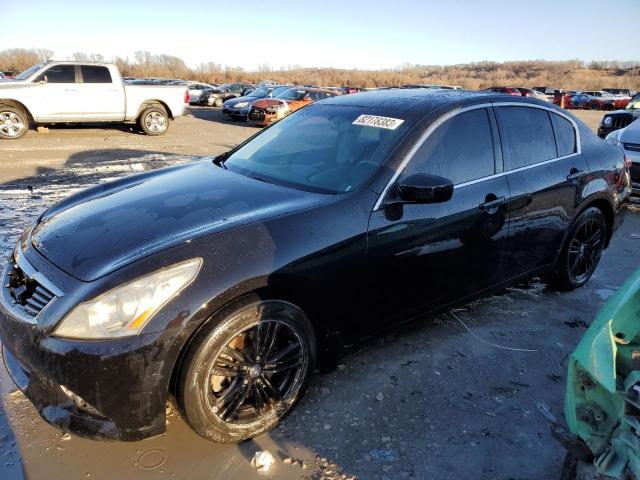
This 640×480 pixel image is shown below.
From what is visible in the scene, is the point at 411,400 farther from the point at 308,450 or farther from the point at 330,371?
the point at 308,450

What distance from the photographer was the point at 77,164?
9.88 meters

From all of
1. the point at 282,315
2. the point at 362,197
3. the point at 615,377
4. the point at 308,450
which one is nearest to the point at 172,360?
the point at 282,315

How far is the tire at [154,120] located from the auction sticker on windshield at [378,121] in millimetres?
12675

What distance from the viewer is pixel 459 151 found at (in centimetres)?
320

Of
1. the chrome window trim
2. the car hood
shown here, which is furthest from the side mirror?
the car hood

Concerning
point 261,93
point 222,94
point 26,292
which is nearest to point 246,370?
point 26,292

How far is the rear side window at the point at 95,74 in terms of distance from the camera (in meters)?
13.4

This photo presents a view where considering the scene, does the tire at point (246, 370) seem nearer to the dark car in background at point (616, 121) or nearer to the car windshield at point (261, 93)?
the dark car in background at point (616, 121)

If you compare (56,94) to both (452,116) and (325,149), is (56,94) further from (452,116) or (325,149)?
(452,116)

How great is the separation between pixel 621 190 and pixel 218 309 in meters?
4.03

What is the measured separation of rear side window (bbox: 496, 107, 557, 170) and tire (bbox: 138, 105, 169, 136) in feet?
42.3

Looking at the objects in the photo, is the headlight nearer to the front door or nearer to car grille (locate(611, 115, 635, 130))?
the front door

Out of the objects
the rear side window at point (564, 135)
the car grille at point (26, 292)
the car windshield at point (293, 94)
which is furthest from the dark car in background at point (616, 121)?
the car grille at point (26, 292)

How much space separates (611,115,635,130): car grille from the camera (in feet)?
36.3
